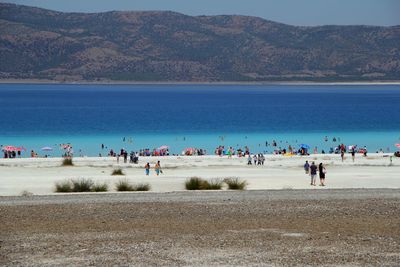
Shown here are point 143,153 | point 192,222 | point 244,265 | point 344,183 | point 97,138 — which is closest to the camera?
point 244,265

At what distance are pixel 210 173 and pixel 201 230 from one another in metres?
19.8

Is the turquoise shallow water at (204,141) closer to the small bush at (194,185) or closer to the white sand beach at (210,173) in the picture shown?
the white sand beach at (210,173)

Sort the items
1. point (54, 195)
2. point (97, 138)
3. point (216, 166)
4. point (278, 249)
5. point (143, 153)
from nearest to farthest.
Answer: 1. point (278, 249)
2. point (54, 195)
3. point (216, 166)
4. point (143, 153)
5. point (97, 138)

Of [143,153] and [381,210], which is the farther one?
[143,153]

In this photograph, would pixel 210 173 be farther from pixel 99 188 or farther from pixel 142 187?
pixel 99 188

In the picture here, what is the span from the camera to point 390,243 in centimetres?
1415

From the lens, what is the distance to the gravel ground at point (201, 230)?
12.9 meters

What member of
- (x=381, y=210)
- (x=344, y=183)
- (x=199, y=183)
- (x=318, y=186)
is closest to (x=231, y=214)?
(x=381, y=210)

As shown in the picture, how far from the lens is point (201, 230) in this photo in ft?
51.5

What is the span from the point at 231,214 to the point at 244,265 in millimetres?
5582

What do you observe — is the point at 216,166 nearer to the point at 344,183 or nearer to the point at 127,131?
the point at 344,183

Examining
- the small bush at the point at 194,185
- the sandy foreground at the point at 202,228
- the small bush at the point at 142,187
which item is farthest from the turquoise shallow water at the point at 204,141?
the sandy foreground at the point at 202,228

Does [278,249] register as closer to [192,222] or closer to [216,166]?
[192,222]

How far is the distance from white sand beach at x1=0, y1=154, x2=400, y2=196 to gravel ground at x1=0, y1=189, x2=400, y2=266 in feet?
16.5
